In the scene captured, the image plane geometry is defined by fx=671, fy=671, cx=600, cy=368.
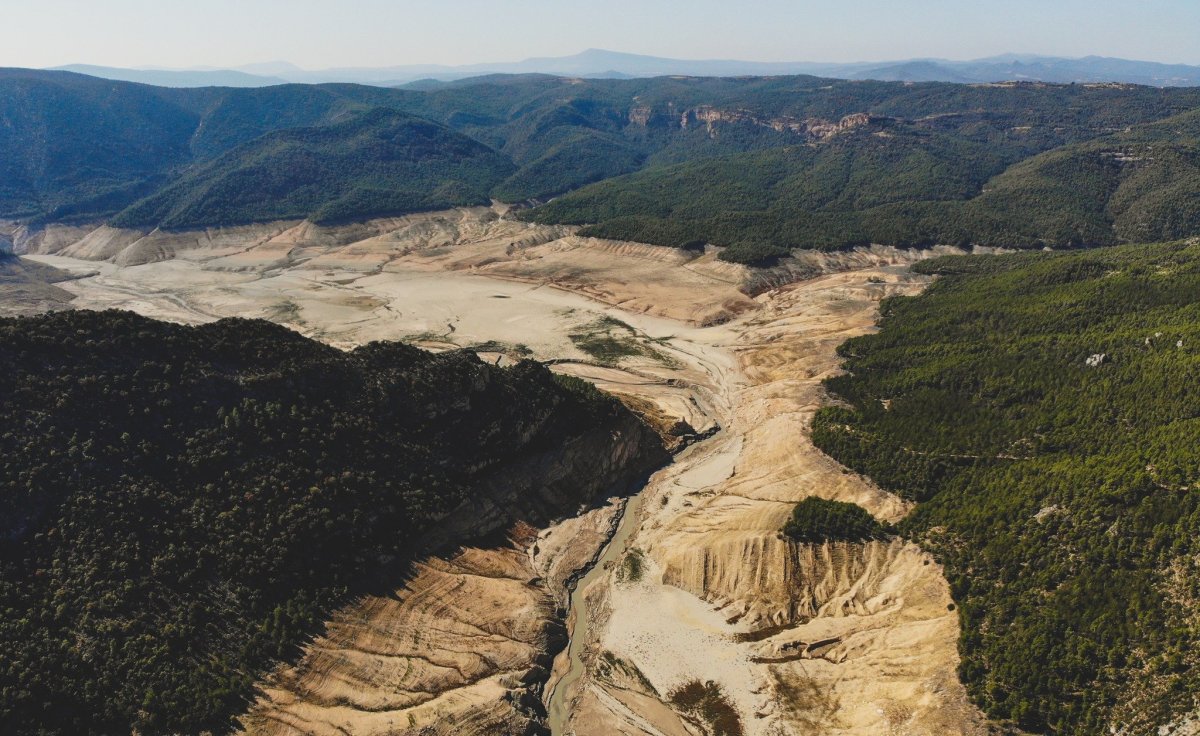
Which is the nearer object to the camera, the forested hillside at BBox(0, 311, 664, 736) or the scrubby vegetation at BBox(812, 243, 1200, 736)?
the scrubby vegetation at BBox(812, 243, 1200, 736)

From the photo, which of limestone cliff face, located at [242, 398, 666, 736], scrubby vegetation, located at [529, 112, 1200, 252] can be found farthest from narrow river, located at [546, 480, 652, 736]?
scrubby vegetation, located at [529, 112, 1200, 252]

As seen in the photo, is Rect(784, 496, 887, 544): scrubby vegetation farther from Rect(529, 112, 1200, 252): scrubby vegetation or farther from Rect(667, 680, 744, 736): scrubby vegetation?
Rect(529, 112, 1200, 252): scrubby vegetation

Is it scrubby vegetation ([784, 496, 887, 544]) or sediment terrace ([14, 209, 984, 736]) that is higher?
scrubby vegetation ([784, 496, 887, 544])

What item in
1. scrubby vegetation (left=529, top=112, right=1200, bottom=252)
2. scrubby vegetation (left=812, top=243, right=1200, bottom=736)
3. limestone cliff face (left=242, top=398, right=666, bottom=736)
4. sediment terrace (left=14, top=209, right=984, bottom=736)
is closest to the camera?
scrubby vegetation (left=812, top=243, right=1200, bottom=736)

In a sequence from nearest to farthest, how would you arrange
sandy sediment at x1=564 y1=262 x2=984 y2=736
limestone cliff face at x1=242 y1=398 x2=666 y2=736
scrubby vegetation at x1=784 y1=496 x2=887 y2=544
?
limestone cliff face at x1=242 y1=398 x2=666 y2=736 < sandy sediment at x1=564 y1=262 x2=984 y2=736 < scrubby vegetation at x1=784 y1=496 x2=887 y2=544

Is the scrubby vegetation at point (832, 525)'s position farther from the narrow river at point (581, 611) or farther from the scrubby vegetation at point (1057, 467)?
the narrow river at point (581, 611)

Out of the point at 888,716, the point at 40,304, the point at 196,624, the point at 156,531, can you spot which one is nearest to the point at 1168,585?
the point at 888,716

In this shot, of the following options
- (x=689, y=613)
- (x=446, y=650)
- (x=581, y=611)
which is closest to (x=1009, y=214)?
(x=689, y=613)

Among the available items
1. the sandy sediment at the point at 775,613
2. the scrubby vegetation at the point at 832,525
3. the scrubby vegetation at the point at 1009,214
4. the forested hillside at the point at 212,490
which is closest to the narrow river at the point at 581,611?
the sandy sediment at the point at 775,613
